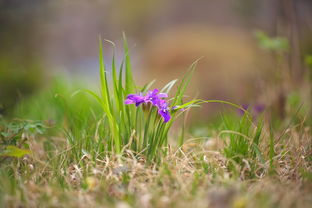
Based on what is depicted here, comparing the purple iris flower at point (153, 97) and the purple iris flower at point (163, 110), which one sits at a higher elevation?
the purple iris flower at point (153, 97)

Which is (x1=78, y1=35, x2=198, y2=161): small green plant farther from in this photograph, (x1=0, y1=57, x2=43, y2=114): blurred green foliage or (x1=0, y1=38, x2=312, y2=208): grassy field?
(x1=0, y1=57, x2=43, y2=114): blurred green foliage

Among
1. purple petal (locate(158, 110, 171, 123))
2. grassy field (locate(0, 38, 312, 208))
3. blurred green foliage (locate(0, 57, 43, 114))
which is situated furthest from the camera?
blurred green foliage (locate(0, 57, 43, 114))

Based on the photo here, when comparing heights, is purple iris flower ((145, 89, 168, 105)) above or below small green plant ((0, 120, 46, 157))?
above

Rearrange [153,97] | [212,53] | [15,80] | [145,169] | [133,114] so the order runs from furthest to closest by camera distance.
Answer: [212,53]
[15,80]
[133,114]
[153,97]
[145,169]

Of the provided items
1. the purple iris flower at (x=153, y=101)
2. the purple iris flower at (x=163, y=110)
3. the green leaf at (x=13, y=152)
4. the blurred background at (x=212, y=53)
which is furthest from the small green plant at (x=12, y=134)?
the purple iris flower at (x=163, y=110)

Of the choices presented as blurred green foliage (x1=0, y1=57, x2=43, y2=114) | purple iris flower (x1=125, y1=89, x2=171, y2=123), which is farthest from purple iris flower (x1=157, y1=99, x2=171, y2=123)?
blurred green foliage (x1=0, y1=57, x2=43, y2=114)

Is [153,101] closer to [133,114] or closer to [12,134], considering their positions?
[133,114]

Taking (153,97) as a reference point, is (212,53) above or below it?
below

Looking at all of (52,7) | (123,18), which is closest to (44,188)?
(52,7)

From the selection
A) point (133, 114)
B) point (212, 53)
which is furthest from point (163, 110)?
point (212, 53)

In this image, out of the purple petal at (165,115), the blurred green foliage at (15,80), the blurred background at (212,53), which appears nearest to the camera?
the purple petal at (165,115)

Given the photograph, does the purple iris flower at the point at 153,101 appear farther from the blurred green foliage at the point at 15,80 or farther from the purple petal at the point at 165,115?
the blurred green foliage at the point at 15,80

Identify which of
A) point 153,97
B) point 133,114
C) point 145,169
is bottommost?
point 145,169
